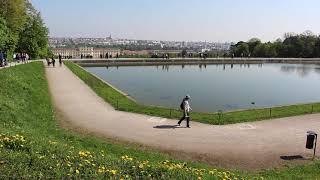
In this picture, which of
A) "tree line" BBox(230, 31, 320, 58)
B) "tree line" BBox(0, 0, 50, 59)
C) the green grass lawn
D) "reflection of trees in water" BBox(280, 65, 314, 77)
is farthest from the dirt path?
"tree line" BBox(230, 31, 320, 58)

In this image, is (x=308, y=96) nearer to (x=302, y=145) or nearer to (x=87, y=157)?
(x=302, y=145)

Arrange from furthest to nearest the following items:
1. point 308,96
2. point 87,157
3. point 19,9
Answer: point 19,9
point 308,96
point 87,157

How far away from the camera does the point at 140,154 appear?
14.6m

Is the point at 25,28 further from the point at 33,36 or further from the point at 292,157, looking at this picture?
the point at 292,157

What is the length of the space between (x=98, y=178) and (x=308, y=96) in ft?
96.8

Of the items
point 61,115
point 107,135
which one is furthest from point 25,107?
point 107,135

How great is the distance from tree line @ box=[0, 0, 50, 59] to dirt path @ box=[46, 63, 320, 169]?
1077 inches

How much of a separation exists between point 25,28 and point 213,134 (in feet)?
166

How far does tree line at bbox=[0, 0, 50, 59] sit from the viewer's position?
47.7 meters

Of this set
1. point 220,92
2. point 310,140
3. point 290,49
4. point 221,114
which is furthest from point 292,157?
point 290,49

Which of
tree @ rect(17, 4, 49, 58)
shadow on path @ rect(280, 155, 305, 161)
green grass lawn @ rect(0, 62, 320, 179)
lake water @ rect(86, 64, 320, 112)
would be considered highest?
tree @ rect(17, 4, 49, 58)

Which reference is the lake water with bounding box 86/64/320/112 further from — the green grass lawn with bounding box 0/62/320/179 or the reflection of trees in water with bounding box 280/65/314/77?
the green grass lawn with bounding box 0/62/320/179

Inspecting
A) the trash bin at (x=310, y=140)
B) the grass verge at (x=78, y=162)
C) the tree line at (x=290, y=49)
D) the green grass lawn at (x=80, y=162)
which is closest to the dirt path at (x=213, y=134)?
the trash bin at (x=310, y=140)

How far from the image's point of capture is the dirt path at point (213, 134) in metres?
15.2
